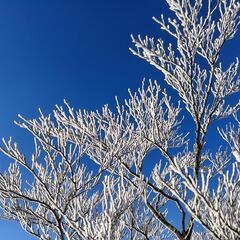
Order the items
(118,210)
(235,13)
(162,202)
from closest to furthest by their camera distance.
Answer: (118,210) → (235,13) → (162,202)

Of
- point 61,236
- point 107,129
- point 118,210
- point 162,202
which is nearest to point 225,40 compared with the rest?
point 107,129

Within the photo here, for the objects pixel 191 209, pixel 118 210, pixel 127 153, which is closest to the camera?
pixel 191 209

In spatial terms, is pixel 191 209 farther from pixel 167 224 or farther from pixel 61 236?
pixel 61 236

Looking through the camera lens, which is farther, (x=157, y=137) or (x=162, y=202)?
(x=162, y=202)

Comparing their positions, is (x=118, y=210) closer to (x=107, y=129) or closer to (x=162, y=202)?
(x=107, y=129)

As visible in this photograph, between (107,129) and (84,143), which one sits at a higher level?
(107,129)

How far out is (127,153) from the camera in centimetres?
731

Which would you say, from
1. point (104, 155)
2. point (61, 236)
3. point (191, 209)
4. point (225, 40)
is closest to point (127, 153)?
point (104, 155)

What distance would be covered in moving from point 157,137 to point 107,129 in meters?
0.97

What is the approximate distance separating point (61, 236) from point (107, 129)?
2202mm

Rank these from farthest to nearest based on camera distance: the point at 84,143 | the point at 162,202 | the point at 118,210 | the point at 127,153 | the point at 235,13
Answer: the point at 162,202 → the point at 127,153 → the point at 84,143 → the point at 235,13 → the point at 118,210

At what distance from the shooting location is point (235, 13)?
19.5ft

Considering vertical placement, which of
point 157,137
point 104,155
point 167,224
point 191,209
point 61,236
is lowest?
point 191,209

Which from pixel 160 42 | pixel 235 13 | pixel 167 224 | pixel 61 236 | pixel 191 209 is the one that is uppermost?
pixel 235 13
